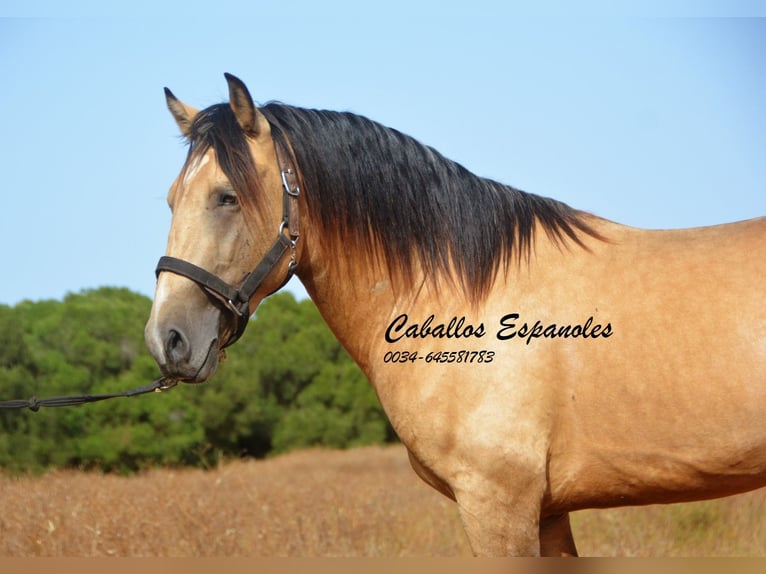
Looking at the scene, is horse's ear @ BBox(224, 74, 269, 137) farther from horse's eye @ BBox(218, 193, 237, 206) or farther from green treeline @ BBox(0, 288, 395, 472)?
green treeline @ BBox(0, 288, 395, 472)

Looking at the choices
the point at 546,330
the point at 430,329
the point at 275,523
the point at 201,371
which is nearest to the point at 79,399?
the point at 201,371

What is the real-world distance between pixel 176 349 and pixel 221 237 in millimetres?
498

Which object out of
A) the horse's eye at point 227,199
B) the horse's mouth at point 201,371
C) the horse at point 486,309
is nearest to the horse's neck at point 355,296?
the horse at point 486,309

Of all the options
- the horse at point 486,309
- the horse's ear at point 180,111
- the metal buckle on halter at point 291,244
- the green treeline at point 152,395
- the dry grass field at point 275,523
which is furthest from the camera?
the green treeline at point 152,395

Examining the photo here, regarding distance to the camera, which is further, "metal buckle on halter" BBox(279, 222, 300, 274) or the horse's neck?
the horse's neck

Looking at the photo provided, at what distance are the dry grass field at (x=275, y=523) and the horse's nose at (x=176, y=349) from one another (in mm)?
3011

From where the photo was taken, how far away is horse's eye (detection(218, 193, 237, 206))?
122 inches

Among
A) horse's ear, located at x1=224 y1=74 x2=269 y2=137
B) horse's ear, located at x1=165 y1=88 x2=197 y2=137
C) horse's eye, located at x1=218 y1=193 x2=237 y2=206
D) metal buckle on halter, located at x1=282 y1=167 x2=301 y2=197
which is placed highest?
horse's ear, located at x1=165 y1=88 x2=197 y2=137

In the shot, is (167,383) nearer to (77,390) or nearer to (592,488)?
(592,488)

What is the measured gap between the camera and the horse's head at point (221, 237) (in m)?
3.00

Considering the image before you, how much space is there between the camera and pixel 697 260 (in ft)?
9.80

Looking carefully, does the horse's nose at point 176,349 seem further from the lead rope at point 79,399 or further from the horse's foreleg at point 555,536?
the horse's foreleg at point 555,536

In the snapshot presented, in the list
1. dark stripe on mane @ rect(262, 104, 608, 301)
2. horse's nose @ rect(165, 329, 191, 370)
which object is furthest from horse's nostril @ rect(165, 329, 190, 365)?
dark stripe on mane @ rect(262, 104, 608, 301)

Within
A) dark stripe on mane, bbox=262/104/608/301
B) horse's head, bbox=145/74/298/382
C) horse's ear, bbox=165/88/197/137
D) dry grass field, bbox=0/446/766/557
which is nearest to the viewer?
horse's head, bbox=145/74/298/382
